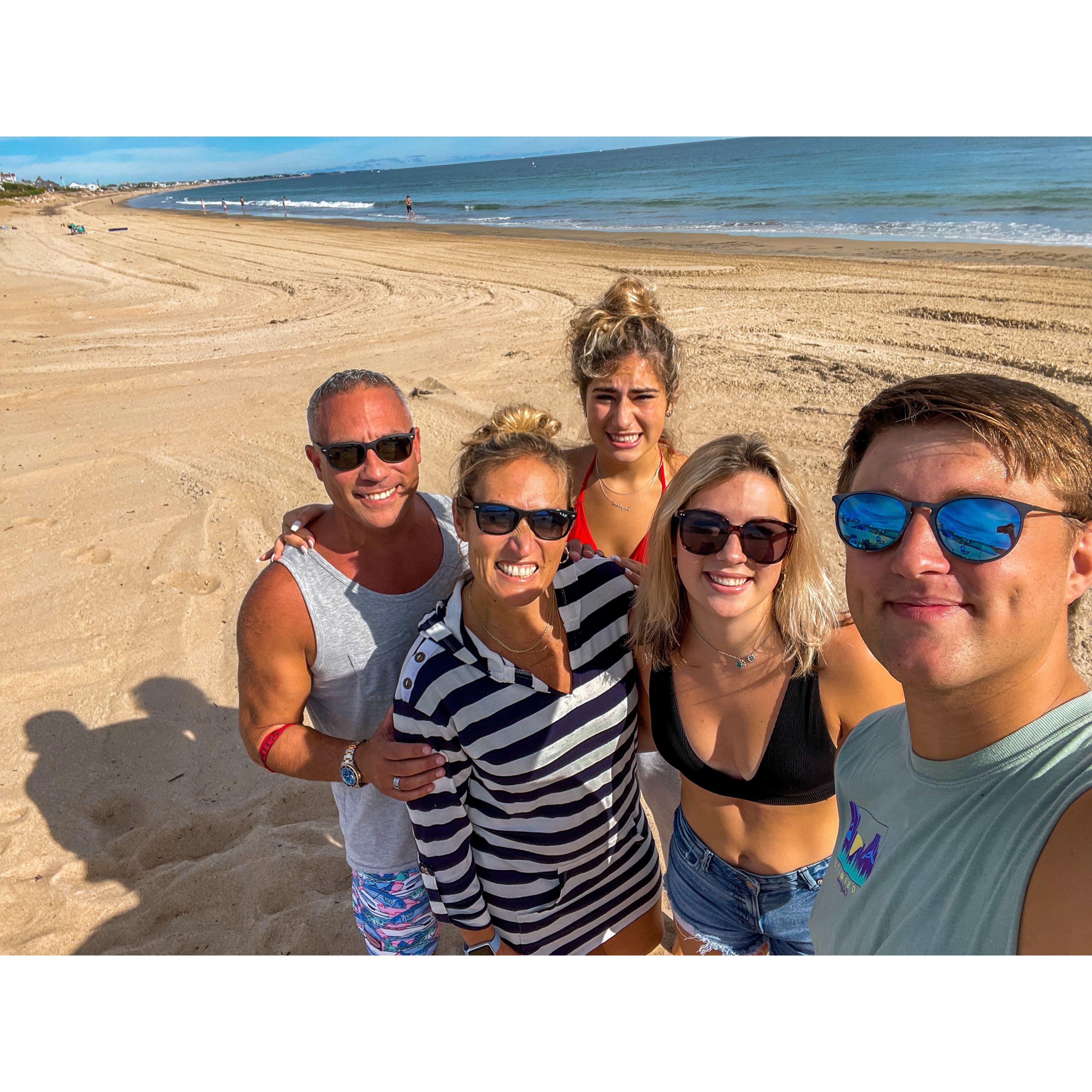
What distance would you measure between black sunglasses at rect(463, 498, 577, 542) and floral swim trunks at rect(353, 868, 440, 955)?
3.95ft

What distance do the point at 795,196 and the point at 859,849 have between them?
33.2 meters

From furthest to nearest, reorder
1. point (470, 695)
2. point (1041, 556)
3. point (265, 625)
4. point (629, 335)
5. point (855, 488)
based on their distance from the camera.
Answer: point (629, 335)
point (265, 625)
point (470, 695)
point (855, 488)
point (1041, 556)

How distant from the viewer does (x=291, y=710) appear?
199 centimetres

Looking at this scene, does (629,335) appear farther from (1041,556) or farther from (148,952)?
(148,952)

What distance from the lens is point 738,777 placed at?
1.86 metres

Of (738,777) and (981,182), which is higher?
(981,182)

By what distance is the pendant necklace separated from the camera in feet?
6.14

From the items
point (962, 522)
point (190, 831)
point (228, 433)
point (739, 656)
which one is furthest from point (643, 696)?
point (228, 433)

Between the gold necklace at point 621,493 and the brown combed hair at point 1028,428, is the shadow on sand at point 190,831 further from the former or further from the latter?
the brown combed hair at point 1028,428

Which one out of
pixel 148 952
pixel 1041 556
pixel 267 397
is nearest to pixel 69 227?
pixel 267 397

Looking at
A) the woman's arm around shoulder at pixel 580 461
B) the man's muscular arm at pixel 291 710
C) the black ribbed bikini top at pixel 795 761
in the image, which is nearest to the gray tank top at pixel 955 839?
the black ribbed bikini top at pixel 795 761

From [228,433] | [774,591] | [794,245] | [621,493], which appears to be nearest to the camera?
[774,591]

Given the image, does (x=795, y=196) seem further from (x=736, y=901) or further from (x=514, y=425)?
(x=736, y=901)

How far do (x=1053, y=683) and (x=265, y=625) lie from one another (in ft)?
5.84
